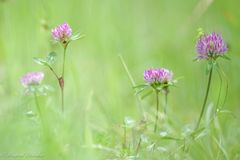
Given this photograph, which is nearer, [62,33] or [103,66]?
[62,33]

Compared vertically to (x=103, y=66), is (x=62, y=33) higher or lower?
lower

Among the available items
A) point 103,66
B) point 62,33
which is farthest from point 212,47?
point 103,66

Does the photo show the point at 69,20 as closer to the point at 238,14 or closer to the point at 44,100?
the point at 238,14

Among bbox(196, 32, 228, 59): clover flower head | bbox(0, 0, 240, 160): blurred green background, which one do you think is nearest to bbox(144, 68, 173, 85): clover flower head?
bbox(196, 32, 228, 59): clover flower head

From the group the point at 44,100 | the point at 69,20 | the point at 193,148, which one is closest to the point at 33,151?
the point at 44,100

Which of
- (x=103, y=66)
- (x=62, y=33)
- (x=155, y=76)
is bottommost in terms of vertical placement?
(x=155, y=76)

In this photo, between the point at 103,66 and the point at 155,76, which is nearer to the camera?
the point at 155,76

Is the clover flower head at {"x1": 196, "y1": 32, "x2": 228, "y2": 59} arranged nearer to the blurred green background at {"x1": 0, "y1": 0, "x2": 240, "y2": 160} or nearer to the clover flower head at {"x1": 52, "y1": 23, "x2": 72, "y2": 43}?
the blurred green background at {"x1": 0, "y1": 0, "x2": 240, "y2": 160}

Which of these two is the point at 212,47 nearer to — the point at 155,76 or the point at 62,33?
the point at 155,76
